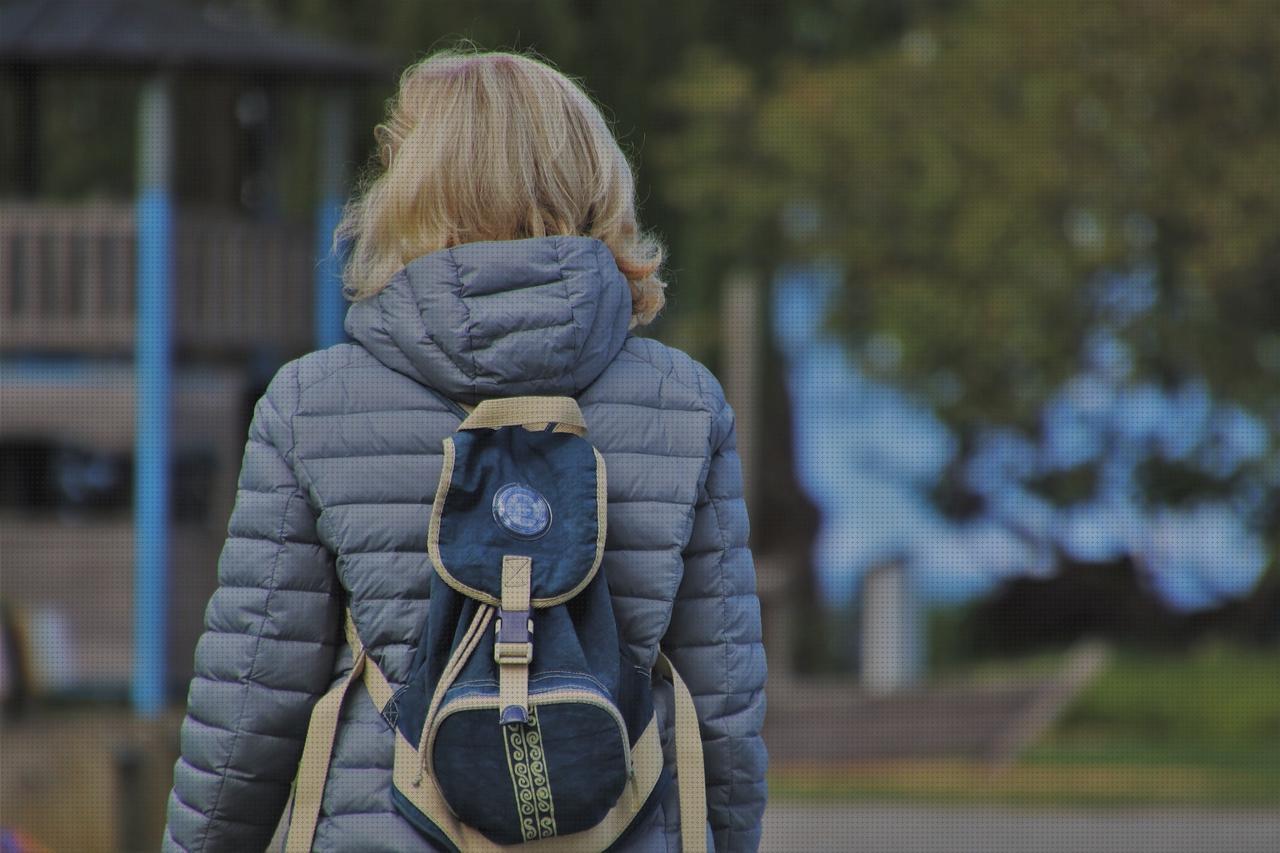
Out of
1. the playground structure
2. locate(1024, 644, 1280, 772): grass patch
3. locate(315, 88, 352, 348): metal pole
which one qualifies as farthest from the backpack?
locate(315, 88, 352, 348): metal pole

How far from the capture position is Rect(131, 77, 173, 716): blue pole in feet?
35.7

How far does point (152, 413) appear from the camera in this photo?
36.1ft

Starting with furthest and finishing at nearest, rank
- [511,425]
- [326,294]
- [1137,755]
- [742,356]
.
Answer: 1. [742,356]
2. [326,294]
3. [1137,755]
4. [511,425]

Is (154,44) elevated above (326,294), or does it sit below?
above

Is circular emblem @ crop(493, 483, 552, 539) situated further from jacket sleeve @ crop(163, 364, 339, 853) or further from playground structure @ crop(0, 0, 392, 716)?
playground structure @ crop(0, 0, 392, 716)

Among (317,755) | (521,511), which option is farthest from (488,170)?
(317,755)

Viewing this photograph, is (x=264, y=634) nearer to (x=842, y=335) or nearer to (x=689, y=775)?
(x=689, y=775)

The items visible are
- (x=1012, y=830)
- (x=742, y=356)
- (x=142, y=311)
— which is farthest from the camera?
(x=742, y=356)

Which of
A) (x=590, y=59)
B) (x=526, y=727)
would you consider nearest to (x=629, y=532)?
(x=526, y=727)

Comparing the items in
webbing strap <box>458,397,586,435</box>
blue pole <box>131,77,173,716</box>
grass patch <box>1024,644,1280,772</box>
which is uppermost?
webbing strap <box>458,397,586,435</box>

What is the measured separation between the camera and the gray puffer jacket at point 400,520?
2408 mm

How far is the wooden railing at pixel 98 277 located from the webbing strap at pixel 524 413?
915 centimetres

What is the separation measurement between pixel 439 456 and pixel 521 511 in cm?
15

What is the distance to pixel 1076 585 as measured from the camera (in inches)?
635
